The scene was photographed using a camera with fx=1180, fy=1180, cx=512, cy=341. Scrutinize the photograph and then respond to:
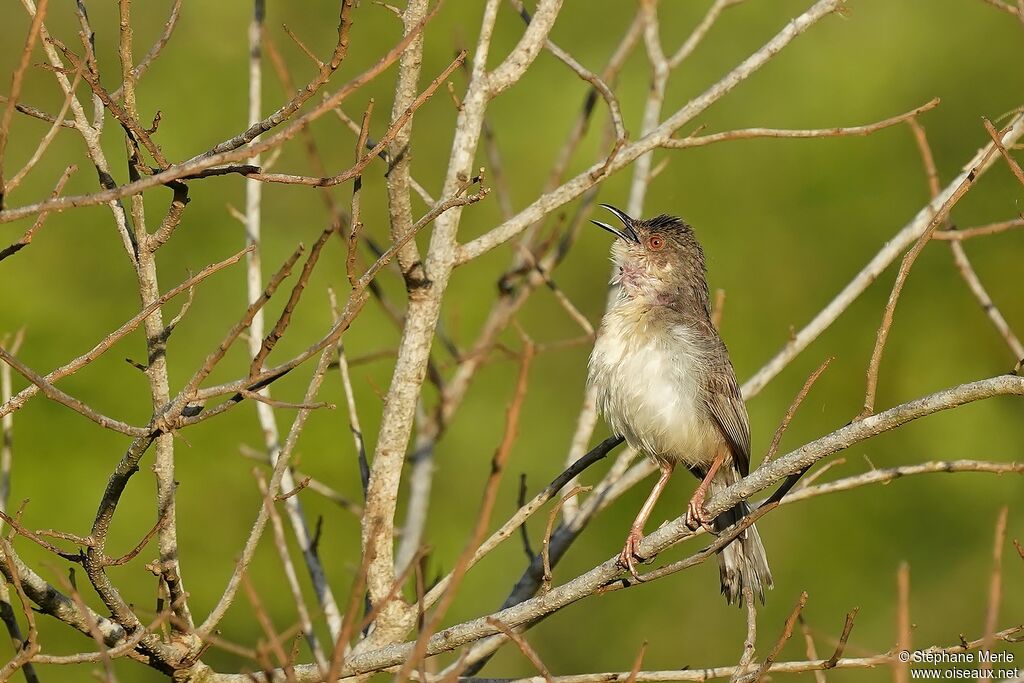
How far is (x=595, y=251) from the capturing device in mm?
9156

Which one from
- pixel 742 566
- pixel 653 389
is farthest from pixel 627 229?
pixel 742 566

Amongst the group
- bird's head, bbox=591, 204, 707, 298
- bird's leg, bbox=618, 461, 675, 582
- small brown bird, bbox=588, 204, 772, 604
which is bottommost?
bird's leg, bbox=618, 461, 675, 582

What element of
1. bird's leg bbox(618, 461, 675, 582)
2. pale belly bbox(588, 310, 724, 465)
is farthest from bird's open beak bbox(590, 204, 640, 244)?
bird's leg bbox(618, 461, 675, 582)

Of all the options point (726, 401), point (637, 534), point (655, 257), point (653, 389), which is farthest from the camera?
point (655, 257)

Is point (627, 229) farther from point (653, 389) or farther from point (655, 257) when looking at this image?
point (653, 389)

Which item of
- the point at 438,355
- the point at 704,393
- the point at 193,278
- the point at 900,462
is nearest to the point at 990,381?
the point at 193,278

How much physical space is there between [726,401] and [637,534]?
2.66 feet

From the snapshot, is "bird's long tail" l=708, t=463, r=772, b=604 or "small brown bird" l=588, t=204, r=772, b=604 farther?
"bird's long tail" l=708, t=463, r=772, b=604

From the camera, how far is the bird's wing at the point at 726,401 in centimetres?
489

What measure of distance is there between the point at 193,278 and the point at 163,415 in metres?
0.35

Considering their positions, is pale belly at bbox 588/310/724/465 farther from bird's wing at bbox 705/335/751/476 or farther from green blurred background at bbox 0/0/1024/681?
green blurred background at bbox 0/0/1024/681

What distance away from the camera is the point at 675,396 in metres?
4.83

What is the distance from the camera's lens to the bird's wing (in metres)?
4.89

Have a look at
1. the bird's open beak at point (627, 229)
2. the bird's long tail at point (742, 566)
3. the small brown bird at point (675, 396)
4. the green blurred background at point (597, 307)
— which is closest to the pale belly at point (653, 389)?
the small brown bird at point (675, 396)
